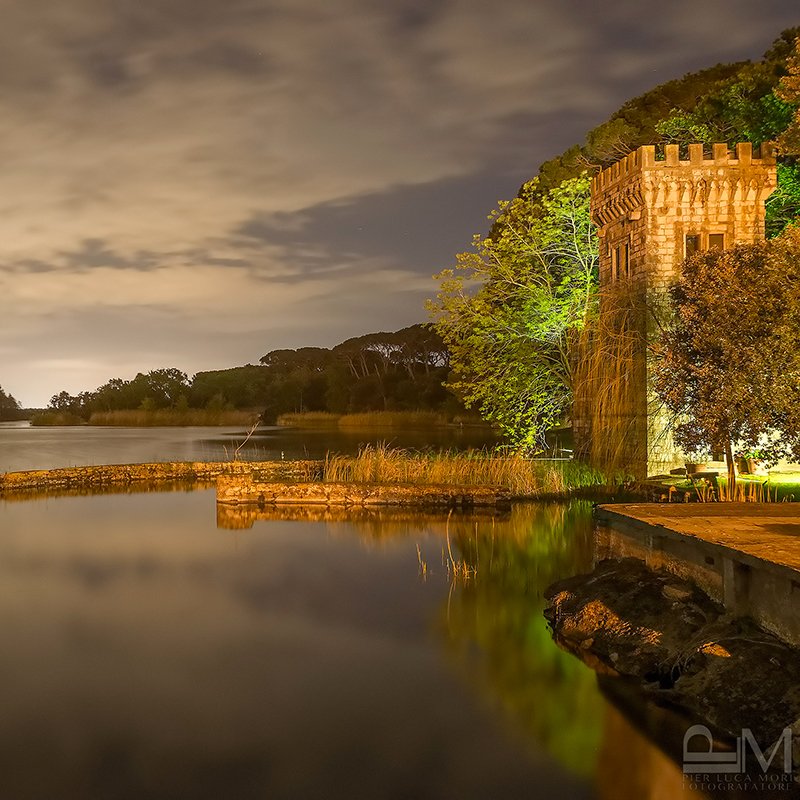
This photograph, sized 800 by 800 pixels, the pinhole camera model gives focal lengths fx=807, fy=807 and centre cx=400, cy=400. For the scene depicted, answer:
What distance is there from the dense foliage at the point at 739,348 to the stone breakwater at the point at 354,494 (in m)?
6.30

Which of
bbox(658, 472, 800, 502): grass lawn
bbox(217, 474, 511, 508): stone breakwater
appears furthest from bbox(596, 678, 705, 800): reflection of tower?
bbox(217, 474, 511, 508): stone breakwater

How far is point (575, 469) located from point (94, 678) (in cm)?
1608

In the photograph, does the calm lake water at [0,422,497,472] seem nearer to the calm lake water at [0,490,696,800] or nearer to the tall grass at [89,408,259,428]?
the tall grass at [89,408,259,428]

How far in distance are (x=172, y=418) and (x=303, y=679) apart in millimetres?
74530

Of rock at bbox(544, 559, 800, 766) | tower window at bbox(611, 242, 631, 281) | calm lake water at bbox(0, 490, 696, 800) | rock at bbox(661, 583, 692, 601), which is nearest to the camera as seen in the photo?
calm lake water at bbox(0, 490, 696, 800)

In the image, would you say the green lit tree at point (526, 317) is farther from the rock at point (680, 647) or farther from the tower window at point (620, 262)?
the rock at point (680, 647)

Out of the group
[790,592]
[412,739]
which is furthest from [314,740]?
[790,592]

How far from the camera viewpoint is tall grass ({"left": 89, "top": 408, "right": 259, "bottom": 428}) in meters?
81.8

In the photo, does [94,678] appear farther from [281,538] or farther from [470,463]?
[470,463]

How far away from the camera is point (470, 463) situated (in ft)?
76.8

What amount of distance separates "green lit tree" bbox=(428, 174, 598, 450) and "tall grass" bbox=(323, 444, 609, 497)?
1.86 metres

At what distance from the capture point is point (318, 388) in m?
88.5

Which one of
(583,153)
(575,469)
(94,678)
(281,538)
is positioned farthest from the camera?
(583,153)

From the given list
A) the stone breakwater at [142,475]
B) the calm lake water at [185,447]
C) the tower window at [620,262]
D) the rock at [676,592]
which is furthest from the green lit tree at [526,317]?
the rock at [676,592]
